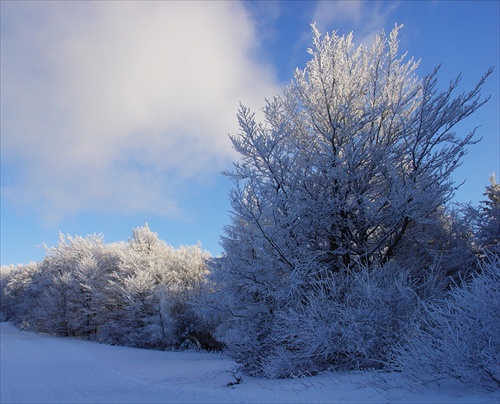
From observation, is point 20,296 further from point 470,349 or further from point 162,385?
point 470,349

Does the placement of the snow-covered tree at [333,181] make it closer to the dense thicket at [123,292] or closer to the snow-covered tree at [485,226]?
the snow-covered tree at [485,226]

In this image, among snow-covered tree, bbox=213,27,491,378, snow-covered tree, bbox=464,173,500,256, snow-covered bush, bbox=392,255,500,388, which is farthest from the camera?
snow-covered tree, bbox=464,173,500,256

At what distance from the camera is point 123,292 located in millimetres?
27969

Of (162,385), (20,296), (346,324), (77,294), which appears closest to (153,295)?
(77,294)

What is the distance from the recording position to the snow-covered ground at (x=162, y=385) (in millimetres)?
5054

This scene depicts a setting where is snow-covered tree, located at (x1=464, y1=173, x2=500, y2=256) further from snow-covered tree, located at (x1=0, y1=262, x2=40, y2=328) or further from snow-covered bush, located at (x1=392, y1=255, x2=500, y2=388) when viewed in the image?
snow-covered tree, located at (x1=0, y1=262, x2=40, y2=328)

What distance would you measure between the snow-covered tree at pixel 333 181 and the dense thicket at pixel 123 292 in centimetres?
1248

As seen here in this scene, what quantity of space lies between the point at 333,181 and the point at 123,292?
23.2m

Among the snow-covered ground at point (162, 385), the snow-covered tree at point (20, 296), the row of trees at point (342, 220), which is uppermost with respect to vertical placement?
the snow-covered tree at point (20, 296)

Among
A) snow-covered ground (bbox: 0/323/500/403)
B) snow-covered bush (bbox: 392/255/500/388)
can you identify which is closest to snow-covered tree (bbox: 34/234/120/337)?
snow-covered ground (bbox: 0/323/500/403)

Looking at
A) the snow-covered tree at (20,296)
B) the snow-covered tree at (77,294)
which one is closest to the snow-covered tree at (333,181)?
the snow-covered tree at (77,294)

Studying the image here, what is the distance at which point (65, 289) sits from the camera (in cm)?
3753

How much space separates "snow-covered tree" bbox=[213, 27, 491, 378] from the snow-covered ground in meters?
1.83

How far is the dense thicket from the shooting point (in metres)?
25.9
